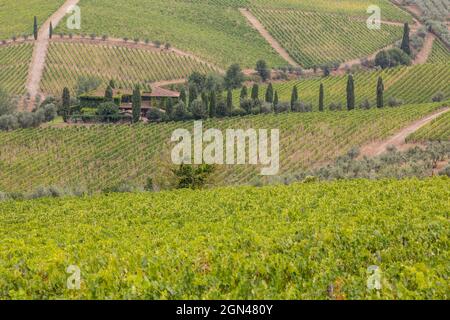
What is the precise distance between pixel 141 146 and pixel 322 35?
79601mm

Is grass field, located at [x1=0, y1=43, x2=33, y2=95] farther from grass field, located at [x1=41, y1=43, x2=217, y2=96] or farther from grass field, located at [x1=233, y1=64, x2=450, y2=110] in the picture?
grass field, located at [x1=233, y1=64, x2=450, y2=110]

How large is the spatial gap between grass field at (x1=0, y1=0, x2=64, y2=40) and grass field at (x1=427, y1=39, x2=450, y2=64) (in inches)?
2659

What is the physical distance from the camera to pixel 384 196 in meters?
31.8

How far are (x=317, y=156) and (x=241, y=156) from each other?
21.3 feet

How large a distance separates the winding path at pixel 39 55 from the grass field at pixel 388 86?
93.4 ft

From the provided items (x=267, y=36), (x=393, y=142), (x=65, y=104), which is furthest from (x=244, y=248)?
(x=267, y=36)

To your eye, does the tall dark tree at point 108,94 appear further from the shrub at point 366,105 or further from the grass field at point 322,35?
the grass field at point 322,35

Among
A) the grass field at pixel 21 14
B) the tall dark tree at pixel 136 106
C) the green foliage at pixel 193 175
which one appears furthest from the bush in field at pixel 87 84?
the green foliage at pixel 193 175

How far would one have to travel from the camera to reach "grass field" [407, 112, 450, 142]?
64.8 meters

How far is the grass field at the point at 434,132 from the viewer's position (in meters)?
64.8

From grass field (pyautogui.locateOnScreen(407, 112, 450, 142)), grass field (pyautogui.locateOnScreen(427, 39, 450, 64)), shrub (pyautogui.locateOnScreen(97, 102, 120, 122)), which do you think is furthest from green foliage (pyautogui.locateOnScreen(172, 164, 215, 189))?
grass field (pyautogui.locateOnScreen(427, 39, 450, 64))

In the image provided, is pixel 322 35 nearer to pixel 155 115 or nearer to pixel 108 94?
pixel 108 94

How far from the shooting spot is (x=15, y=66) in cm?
11388
